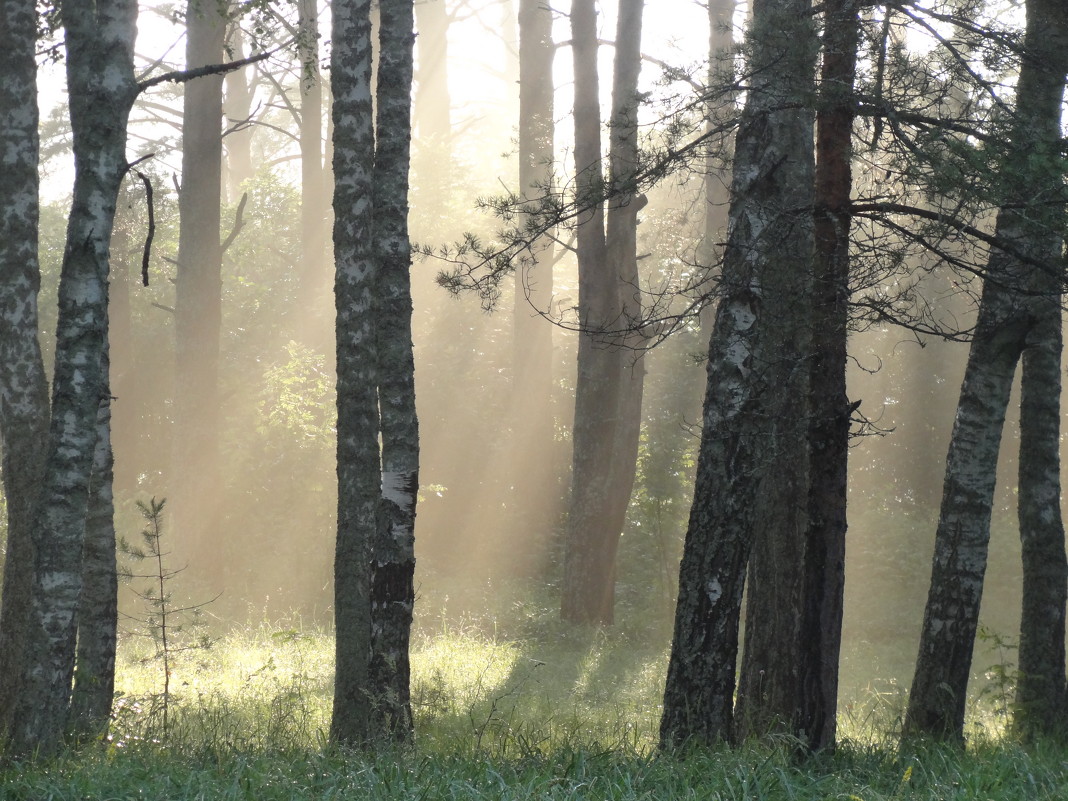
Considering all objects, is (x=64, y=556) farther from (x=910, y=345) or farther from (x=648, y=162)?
(x=910, y=345)

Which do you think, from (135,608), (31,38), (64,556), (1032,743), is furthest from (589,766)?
(135,608)

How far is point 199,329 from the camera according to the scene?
20.4 m

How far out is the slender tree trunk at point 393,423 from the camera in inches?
315

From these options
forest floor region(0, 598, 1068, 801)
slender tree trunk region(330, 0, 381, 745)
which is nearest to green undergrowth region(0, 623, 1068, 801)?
forest floor region(0, 598, 1068, 801)

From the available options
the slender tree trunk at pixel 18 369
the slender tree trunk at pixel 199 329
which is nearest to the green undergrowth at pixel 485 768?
the slender tree trunk at pixel 18 369

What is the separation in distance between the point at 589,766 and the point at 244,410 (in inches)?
747

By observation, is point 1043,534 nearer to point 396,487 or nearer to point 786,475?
point 786,475

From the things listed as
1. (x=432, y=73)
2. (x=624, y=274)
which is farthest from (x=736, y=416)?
(x=432, y=73)

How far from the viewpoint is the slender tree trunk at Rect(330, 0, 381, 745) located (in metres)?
8.71

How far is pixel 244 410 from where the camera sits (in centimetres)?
2350

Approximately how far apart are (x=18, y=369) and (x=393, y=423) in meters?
2.90

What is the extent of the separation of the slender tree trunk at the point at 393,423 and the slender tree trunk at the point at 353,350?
0.60 m

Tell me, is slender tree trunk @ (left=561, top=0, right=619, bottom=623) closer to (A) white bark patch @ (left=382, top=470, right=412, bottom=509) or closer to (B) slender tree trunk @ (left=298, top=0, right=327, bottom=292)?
(A) white bark patch @ (left=382, top=470, right=412, bottom=509)

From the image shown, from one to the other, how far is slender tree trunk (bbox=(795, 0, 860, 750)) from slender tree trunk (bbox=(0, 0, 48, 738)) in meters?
5.69
